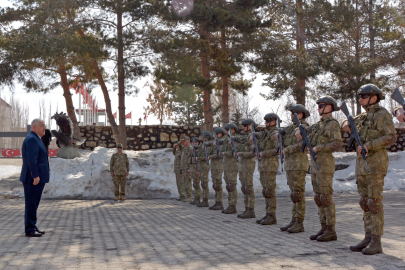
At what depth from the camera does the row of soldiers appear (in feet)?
18.5

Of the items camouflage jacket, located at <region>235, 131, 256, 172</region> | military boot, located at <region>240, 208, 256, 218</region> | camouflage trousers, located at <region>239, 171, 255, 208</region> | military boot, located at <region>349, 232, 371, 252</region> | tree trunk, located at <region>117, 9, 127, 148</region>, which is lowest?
military boot, located at <region>240, 208, 256, 218</region>

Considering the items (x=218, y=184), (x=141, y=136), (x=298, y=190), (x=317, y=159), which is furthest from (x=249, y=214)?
(x=141, y=136)

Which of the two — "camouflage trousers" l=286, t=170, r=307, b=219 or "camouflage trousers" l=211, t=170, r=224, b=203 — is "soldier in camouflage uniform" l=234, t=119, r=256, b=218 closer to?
"camouflage trousers" l=211, t=170, r=224, b=203

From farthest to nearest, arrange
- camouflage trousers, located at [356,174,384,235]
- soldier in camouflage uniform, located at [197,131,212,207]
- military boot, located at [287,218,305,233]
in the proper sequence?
soldier in camouflage uniform, located at [197,131,212,207] < military boot, located at [287,218,305,233] < camouflage trousers, located at [356,174,384,235]

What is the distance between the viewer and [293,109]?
25.4 feet

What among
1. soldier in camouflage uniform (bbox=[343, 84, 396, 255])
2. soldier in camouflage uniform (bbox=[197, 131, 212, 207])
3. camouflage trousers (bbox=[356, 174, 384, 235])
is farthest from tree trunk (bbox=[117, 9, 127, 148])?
camouflage trousers (bbox=[356, 174, 384, 235])

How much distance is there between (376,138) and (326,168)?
3.48 feet

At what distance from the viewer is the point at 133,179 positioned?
54.9 ft

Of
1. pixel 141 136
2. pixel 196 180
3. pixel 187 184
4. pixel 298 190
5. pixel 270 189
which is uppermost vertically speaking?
pixel 141 136

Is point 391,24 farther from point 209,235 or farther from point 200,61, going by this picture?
point 209,235

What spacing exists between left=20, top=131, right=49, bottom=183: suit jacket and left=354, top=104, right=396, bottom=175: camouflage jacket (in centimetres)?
490

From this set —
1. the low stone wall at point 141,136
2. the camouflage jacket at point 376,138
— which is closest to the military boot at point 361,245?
the camouflage jacket at point 376,138

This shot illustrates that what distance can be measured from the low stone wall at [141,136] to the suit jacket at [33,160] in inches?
760

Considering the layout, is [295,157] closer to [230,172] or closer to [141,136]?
[230,172]
